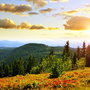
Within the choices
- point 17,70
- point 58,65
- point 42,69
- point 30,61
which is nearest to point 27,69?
point 30,61

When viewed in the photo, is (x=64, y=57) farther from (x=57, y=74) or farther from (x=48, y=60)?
(x=57, y=74)

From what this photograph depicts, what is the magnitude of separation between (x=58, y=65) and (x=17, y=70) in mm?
51072

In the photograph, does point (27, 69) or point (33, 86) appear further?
point (27, 69)

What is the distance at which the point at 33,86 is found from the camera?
1177 cm

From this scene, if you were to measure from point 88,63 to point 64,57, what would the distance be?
16947 mm

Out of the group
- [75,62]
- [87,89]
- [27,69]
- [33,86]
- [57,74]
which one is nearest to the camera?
[87,89]

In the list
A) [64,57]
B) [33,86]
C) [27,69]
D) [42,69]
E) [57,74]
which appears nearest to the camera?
[33,86]

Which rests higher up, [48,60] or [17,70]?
[48,60]

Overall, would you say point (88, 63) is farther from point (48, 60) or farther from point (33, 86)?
point (33, 86)

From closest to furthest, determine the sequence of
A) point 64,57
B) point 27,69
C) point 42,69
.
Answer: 1. point 64,57
2. point 42,69
3. point 27,69

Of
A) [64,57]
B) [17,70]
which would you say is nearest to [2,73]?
[17,70]

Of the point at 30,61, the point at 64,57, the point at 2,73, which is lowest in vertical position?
the point at 2,73

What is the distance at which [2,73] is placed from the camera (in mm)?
64625

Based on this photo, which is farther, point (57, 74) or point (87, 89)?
point (57, 74)
